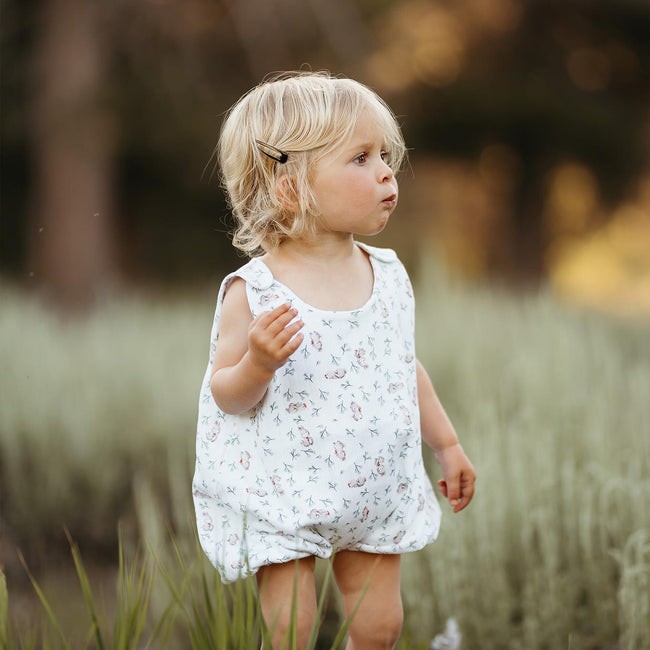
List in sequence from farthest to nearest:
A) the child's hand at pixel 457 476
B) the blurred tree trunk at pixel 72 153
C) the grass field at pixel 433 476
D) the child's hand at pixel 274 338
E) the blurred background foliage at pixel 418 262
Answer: the blurred tree trunk at pixel 72 153 < the blurred background foliage at pixel 418 262 < the grass field at pixel 433 476 < the child's hand at pixel 457 476 < the child's hand at pixel 274 338

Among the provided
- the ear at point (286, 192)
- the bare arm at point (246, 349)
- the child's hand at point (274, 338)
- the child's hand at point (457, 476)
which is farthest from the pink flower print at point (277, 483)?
the ear at point (286, 192)

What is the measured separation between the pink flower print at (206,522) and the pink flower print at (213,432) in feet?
0.55

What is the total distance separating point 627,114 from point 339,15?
6.15 meters

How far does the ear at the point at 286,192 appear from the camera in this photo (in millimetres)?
2145

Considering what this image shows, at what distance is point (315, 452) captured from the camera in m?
2.03

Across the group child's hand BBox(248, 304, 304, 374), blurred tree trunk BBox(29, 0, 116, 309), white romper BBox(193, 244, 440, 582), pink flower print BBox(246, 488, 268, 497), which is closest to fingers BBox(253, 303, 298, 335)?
child's hand BBox(248, 304, 304, 374)

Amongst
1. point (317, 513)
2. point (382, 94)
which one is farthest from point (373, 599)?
point (382, 94)

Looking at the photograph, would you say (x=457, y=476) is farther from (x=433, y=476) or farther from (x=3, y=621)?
(x=433, y=476)

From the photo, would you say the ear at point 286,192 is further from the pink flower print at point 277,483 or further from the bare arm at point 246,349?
the pink flower print at point 277,483

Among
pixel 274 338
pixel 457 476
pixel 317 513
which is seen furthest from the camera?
pixel 457 476

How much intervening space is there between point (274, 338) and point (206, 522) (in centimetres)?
52

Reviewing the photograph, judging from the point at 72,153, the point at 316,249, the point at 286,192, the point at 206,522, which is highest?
the point at 72,153

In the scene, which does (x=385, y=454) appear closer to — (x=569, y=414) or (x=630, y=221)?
(x=569, y=414)

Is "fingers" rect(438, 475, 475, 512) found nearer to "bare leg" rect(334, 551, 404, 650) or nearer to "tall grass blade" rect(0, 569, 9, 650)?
"bare leg" rect(334, 551, 404, 650)
